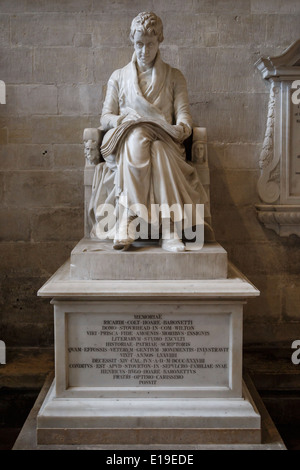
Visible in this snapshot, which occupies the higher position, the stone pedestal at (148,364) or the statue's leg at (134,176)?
the statue's leg at (134,176)

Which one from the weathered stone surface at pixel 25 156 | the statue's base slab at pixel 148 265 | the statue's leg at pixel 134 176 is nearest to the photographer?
the statue's base slab at pixel 148 265

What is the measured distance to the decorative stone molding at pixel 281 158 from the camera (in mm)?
3910

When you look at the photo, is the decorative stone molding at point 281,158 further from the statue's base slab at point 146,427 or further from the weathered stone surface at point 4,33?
the weathered stone surface at point 4,33

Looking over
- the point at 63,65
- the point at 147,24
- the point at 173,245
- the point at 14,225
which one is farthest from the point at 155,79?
the point at 14,225

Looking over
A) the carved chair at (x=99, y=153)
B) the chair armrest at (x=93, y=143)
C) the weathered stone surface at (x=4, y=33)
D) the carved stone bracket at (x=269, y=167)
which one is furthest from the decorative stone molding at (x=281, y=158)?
the weathered stone surface at (x=4, y=33)

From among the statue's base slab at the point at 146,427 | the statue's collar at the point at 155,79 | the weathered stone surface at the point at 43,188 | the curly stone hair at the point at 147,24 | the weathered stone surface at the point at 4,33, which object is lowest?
the statue's base slab at the point at 146,427

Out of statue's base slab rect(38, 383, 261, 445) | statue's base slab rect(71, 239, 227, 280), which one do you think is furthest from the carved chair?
statue's base slab rect(38, 383, 261, 445)

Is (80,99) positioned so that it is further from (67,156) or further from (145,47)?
(145,47)

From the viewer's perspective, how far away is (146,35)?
10.3ft

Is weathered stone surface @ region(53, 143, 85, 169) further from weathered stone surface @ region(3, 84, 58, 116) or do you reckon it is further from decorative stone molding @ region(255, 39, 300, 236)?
decorative stone molding @ region(255, 39, 300, 236)

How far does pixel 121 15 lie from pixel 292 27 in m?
1.31

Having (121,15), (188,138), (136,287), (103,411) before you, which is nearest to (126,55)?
(121,15)

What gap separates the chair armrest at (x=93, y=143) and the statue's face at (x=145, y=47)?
1.70 ft

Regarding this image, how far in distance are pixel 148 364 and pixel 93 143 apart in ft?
4.71
